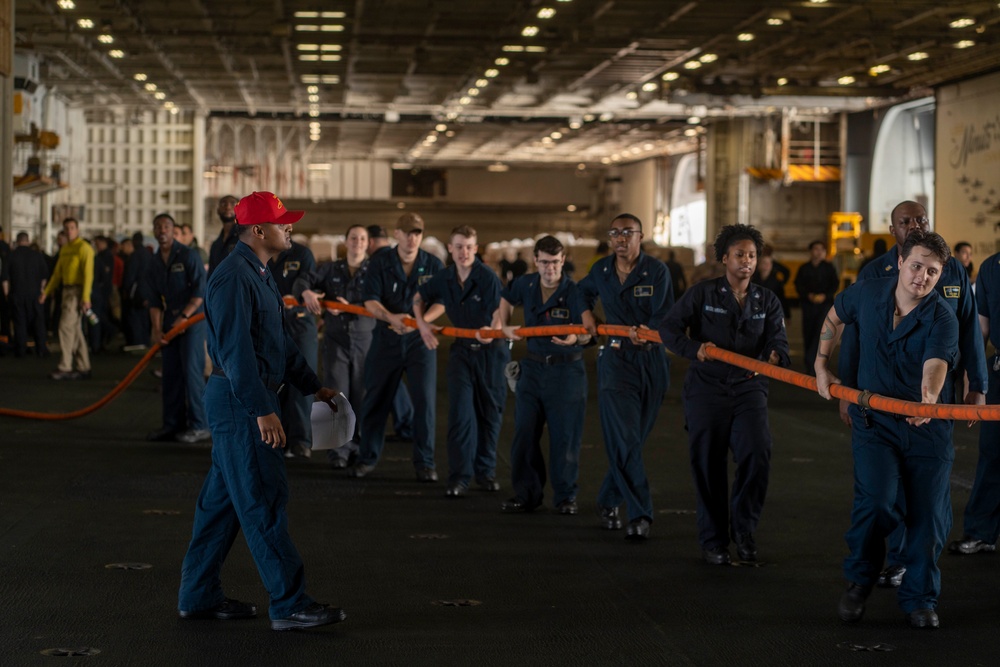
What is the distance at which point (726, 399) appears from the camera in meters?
7.15

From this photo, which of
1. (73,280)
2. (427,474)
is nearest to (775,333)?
(427,474)

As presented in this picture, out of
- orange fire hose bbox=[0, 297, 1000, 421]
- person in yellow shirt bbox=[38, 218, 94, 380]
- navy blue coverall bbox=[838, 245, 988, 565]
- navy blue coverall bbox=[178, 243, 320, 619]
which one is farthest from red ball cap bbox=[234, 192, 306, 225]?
person in yellow shirt bbox=[38, 218, 94, 380]

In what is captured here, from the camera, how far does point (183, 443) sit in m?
11.8

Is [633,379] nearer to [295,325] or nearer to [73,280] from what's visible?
[295,325]

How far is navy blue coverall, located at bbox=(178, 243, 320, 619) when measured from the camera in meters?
5.48

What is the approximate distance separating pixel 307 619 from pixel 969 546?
387 centimetres

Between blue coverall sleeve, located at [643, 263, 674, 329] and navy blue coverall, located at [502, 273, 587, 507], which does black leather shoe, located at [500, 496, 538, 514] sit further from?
blue coverall sleeve, located at [643, 263, 674, 329]

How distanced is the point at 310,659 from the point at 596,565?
220 centimetres

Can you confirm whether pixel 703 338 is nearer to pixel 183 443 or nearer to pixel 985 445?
pixel 985 445

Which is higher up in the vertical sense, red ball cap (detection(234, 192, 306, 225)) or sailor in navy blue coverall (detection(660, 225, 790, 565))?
red ball cap (detection(234, 192, 306, 225))

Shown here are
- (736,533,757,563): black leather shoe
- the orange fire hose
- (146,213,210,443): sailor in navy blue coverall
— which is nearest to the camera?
the orange fire hose

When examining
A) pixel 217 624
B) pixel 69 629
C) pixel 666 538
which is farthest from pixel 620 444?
pixel 69 629

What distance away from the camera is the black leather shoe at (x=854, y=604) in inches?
233

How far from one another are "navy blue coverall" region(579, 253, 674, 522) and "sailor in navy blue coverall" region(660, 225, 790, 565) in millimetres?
618
